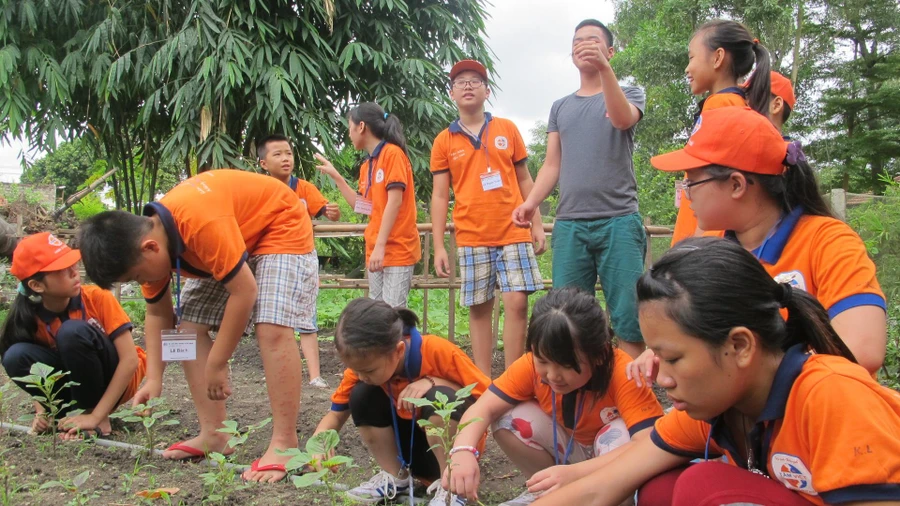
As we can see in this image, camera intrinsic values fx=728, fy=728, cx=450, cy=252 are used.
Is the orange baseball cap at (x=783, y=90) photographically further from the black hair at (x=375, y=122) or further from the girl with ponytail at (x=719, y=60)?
the black hair at (x=375, y=122)

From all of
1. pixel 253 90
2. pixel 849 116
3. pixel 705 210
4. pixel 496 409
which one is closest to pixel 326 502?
pixel 496 409

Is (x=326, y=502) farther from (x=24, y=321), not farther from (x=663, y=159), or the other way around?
(x=24, y=321)

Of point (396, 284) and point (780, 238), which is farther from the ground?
point (780, 238)

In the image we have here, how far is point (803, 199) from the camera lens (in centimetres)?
181

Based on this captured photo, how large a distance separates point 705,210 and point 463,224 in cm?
200

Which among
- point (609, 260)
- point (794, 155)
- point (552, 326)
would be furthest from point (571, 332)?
point (609, 260)

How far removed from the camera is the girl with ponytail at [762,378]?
3.81 feet

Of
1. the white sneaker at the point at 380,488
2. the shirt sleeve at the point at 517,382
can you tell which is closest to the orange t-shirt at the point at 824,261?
the shirt sleeve at the point at 517,382

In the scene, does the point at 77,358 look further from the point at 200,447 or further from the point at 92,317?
the point at 200,447

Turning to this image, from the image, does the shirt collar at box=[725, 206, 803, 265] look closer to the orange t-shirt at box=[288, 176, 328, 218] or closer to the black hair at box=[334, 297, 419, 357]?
the black hair at box=[334, 297, 419, 357]

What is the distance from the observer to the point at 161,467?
9.27ft

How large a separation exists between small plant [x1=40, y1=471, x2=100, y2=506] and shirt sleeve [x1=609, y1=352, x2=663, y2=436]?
1561 millimetres

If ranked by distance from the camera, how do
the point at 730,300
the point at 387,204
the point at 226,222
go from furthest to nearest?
1. the point at 387,204
2. the point at 226,222
3. the point at 730,300

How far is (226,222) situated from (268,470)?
901 mm
